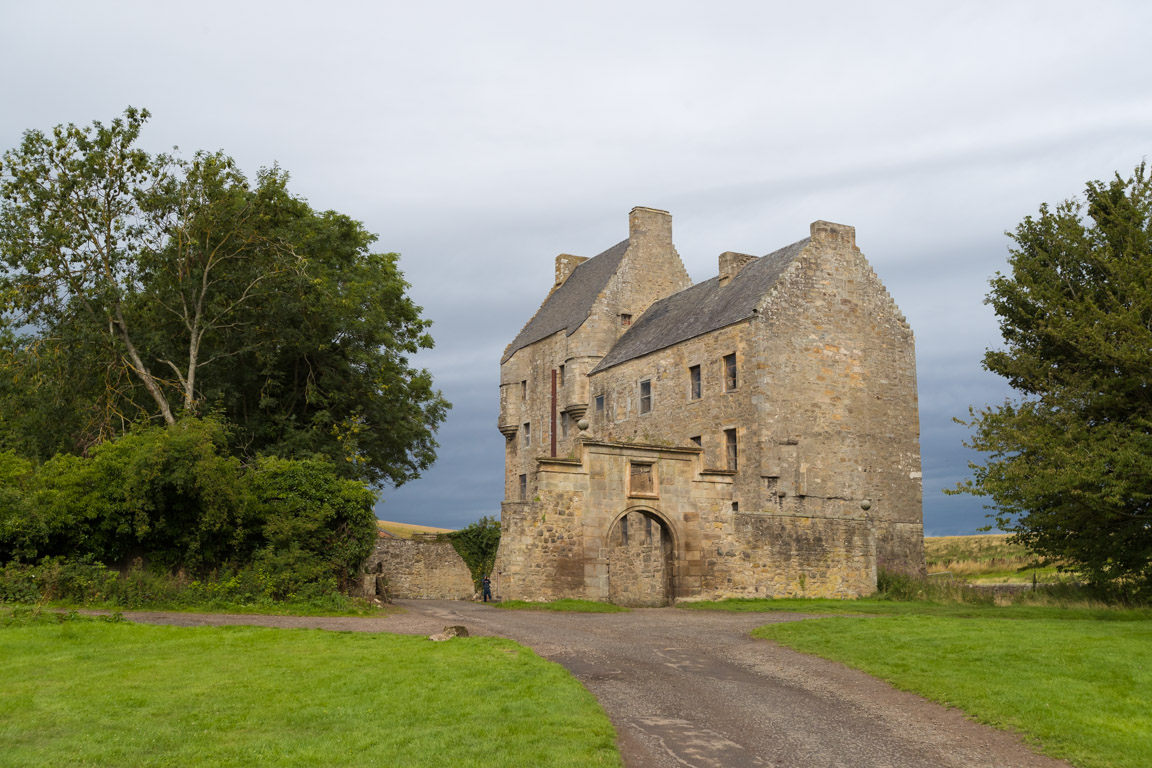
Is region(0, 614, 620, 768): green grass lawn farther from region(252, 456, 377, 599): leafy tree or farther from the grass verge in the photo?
the grass verge

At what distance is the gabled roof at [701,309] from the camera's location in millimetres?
34969

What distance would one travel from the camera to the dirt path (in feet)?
31.6

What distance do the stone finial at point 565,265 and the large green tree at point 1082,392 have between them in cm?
2753

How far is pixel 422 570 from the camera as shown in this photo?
119 ft

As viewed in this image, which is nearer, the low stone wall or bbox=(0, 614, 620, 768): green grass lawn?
bbox=(0, 614, 620, 768): green grass lawn

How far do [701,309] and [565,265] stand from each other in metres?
16.2

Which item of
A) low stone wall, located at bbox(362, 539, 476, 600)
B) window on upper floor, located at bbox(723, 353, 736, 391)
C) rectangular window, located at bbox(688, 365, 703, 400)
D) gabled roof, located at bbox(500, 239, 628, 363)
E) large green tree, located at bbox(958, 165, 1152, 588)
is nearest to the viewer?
large green tree, located at bbox(958, 165, 1152, 588)

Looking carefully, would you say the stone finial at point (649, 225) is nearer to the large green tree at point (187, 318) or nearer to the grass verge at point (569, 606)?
the large green tree at point (187, 318)

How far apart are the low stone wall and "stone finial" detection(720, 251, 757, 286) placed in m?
15.0

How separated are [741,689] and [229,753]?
6.79 meters

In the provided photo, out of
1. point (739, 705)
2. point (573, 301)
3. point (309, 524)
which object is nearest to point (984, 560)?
point (573, 301)

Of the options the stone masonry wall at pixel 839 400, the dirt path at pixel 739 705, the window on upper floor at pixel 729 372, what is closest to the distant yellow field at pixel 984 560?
the stone masonry wall at pixel 839 400

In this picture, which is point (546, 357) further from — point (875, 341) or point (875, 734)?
point (875, 734)

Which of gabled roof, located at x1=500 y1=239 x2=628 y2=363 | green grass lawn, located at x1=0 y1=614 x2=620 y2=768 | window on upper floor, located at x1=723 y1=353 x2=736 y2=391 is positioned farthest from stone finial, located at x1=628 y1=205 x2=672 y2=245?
green grass lawn, located at x1=0 y1=614 x2=620 y2=768
